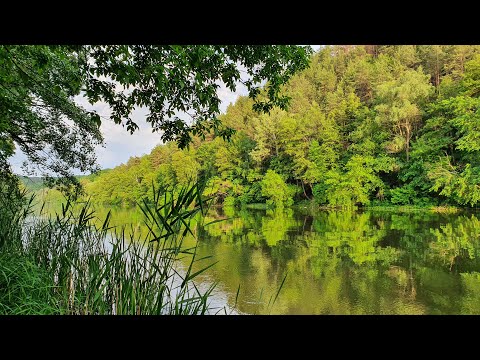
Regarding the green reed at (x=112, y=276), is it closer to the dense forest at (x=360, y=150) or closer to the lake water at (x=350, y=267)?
the lake water at (x=350, y=267)

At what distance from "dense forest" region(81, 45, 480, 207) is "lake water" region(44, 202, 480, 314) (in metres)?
3.61

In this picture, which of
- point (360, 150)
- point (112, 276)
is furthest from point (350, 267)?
point (360, 150)

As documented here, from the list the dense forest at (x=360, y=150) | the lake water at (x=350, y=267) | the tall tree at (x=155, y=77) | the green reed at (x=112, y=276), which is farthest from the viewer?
the dense forest at (x=360, y=150)

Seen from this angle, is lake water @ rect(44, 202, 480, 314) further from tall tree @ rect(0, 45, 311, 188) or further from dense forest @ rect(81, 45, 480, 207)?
dense forest @ rect(81, 45, 480, 207)

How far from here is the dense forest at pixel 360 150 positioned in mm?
14195

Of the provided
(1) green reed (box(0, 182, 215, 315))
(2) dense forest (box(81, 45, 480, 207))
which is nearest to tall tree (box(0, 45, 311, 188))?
(1) green reed (box(0, 182, 215, 315))

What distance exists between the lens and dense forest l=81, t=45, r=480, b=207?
1420 centimetres

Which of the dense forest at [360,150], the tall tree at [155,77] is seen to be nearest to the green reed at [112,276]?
the tall tree at [155,77]

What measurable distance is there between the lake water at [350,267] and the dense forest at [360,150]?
11.8 ft

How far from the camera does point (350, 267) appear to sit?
23.4ft

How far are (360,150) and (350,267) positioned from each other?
38.4ft

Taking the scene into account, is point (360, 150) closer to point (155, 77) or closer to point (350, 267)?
point (350, 267)
